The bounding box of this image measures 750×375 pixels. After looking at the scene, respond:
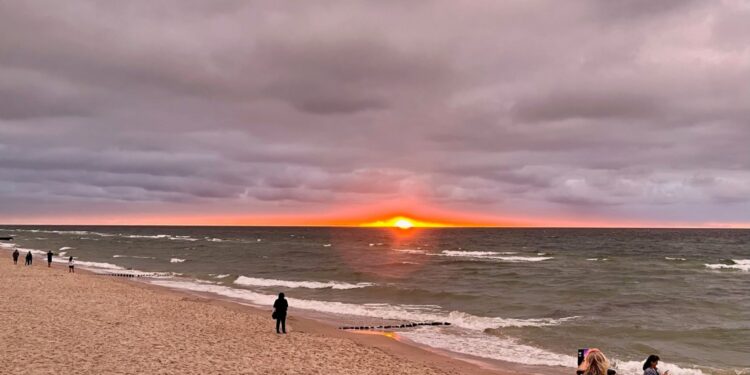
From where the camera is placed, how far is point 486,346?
20.7 meters

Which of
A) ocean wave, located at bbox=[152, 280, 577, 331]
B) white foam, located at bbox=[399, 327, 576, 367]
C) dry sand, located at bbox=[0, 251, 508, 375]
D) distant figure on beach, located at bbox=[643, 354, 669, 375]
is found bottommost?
ocean wave, located at bbox=[152, 280, 577, 331]

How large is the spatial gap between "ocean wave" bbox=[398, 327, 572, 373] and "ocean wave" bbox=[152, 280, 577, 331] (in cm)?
210

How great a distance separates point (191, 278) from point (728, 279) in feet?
166

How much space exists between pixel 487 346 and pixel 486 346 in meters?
0.05

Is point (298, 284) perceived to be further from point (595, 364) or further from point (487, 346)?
point (595, 364)

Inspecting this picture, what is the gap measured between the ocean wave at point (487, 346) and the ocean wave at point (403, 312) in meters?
2.10

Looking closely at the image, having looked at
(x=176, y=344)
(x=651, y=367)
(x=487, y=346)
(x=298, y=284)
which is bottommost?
(x=298, y=284)

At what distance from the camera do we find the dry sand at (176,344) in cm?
1403

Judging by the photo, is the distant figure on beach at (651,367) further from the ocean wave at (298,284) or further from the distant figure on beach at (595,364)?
the ocean wave at (298,284)

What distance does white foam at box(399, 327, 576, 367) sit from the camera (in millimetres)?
18703

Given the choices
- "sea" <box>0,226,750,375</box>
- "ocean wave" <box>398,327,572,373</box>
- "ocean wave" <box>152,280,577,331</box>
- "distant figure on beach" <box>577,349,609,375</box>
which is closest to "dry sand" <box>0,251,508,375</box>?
"ocean wave" <box>398,327,572,373</box>

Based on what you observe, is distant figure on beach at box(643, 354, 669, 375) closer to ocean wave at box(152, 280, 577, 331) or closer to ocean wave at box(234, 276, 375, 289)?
ocean wave at box(152, 280, 577, 331)

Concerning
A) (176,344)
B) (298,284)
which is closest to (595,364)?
(176,344)

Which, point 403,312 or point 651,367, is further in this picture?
point 403,312
